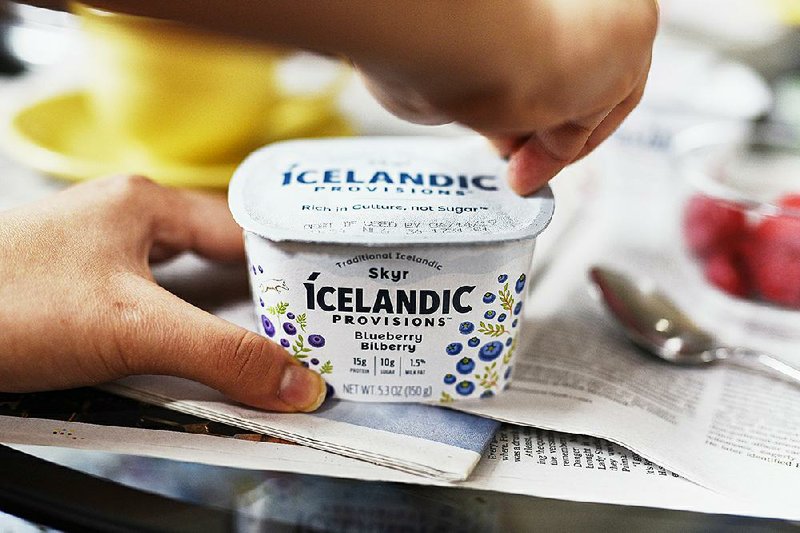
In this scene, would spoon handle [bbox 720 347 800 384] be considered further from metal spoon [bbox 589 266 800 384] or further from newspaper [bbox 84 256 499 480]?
newspaper [bbox 84 256 499 480]

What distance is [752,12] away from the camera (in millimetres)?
891

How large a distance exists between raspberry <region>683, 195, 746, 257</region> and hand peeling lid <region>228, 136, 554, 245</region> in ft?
0.62

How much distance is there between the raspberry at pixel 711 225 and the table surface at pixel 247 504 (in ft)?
0.84

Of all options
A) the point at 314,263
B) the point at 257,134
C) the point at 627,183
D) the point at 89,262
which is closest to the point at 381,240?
the point at 314,263

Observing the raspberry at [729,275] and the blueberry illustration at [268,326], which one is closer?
the blueberry illustration at [268,326]

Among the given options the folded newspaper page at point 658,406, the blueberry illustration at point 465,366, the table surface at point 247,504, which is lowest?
the folded newspaper page at point 658,406

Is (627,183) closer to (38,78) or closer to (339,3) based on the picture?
(339,3)

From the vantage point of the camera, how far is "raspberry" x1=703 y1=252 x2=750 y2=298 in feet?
1.90

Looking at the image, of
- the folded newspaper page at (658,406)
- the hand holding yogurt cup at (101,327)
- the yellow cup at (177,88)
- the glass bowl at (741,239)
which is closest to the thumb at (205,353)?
the hand holding yogurt cup at (101,327)

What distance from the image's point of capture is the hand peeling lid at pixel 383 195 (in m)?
0.41

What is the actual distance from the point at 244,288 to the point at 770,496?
341 millimetres

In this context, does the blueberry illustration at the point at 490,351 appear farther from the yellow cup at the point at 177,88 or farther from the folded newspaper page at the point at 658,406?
the yellow cup at the point at 177,88

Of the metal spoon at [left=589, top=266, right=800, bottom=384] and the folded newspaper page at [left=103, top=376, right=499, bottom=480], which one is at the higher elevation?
the folded newspaper page at [left=103, top=376, right=499, bottom=480]

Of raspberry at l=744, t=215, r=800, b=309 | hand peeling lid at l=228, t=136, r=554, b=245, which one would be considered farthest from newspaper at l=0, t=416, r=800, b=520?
raspberry at l=744, t=215, r=800, b=309
